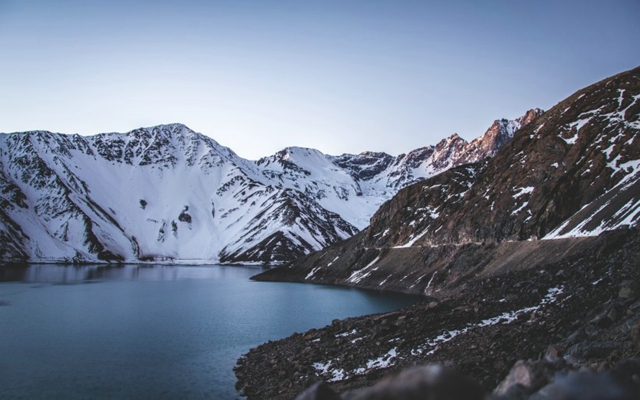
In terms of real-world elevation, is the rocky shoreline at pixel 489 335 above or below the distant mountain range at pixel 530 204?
below

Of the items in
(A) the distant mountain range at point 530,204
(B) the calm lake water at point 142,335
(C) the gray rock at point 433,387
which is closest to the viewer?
(C) the gray rock at point 433,387

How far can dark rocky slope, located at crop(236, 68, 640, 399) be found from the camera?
2672 centimetres

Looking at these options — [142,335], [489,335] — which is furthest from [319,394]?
[142,335]

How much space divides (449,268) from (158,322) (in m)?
55.8

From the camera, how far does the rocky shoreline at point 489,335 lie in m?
22.8

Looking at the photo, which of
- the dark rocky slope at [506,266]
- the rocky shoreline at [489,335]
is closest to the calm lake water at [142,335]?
the rocky shoreline at [489,335]

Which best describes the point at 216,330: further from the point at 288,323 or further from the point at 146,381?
the point at 146,381

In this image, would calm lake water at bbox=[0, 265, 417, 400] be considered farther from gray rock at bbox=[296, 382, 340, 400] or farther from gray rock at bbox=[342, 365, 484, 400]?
→ gray rock at bbox=[342, 365, 484, 400]

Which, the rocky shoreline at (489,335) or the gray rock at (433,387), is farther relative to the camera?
the rocky shoreline at (489,335)

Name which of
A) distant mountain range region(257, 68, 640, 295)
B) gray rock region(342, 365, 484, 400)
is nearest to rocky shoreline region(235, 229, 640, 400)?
gray rock region(342, 365, 484, 400)

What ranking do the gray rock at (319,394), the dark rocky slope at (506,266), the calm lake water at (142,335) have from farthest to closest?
the calm lake water at (142,335) → the dark rocky slope at (506,266) → the gray rock at (319,394)

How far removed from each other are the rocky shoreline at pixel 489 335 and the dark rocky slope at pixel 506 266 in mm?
133

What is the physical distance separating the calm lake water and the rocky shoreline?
6.19m

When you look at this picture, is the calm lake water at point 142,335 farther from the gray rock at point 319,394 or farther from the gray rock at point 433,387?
the gray rock at point 433,387
